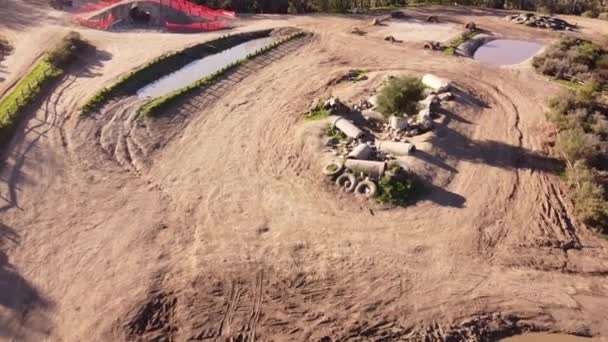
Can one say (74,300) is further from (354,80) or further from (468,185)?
(354,80)

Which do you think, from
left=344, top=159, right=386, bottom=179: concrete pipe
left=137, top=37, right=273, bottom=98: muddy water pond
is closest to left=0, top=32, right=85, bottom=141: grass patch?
left=137, top=37, right=273, bottom=98: muddy water pond

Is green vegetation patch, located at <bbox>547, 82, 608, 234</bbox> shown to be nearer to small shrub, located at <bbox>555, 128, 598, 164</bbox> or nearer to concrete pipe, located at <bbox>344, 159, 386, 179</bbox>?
Answer: small shrub, located at <bbox>555, 128, 598, 164</bbox>

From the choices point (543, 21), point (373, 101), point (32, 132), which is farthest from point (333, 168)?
point (543, 21)

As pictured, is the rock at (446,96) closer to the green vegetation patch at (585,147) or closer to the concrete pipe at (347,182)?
the green vegetation patch at (585,147)

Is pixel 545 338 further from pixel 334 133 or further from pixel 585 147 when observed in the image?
pixel 334 133

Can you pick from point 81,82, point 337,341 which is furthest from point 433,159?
point 81,82
